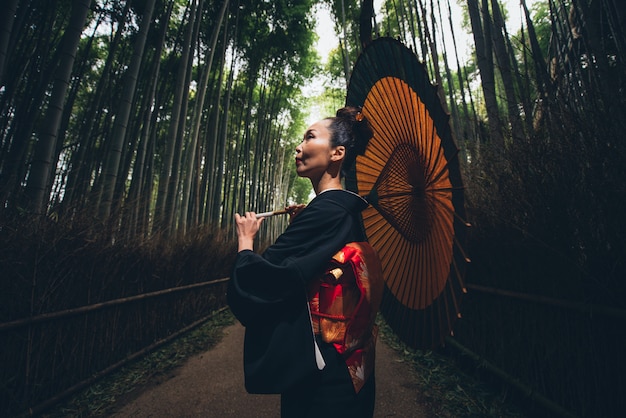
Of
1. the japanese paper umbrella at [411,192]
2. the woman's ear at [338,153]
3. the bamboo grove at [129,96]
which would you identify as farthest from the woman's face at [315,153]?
the bamboo grove at [129,96]

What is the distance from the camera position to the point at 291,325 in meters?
0.88

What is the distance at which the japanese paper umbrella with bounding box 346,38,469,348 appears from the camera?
104 centimetres

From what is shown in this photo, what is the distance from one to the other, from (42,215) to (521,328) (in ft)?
11.7

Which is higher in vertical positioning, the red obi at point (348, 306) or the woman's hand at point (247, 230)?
the woman's hand at point (247, 230)

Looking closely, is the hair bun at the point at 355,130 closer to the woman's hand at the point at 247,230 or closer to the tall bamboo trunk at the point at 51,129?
the woman's hand at the point at 247,230

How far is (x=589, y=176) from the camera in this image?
144cm

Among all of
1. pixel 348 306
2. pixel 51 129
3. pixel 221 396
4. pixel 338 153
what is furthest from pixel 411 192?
pixel 51 129

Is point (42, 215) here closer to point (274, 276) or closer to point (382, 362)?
point (274, 276)

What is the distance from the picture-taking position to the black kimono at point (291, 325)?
33.0 inches

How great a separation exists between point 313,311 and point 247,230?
39cm

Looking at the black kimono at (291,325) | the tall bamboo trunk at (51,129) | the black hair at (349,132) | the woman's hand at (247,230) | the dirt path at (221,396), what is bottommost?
the dirt path at (221,396)

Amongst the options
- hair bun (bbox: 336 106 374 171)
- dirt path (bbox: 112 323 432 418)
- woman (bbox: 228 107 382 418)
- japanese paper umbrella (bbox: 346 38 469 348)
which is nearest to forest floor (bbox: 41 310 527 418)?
dirt path (bbox: 112 323 432 418)

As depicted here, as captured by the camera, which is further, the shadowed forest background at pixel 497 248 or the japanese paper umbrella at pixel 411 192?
the shadowed forest background at pixel 497 248

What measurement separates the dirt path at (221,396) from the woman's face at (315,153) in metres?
2.15
